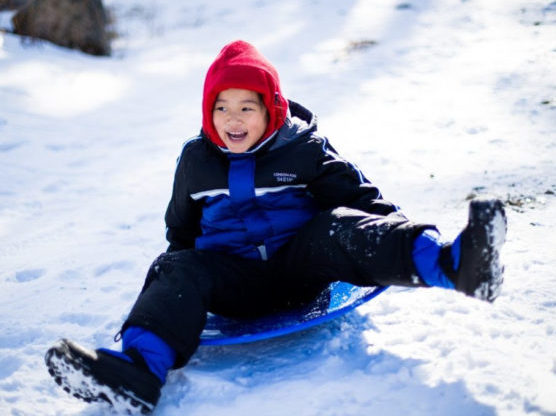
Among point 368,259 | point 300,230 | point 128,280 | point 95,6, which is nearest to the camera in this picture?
point 368,259

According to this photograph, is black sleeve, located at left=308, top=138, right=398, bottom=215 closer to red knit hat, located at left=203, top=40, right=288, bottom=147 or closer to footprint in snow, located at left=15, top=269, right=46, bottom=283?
red knit hat, located at left=203, top=40, right=288, bottom=147

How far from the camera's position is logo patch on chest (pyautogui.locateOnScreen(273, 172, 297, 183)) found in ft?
6.10

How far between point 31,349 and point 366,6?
5860mm

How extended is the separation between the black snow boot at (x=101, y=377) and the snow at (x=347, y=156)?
13cm

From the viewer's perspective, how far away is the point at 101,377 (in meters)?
1.40

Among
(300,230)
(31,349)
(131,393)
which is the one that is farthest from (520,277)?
(31,349)

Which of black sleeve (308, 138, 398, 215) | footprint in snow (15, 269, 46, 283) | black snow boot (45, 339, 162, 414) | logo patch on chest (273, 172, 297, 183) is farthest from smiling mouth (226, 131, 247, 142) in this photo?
footprint in snow (15, 269, 46, 283)

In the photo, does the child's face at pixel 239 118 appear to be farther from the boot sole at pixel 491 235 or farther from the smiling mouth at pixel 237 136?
the boot sole at pixel 491 235

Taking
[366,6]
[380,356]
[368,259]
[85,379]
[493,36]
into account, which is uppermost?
[366,6]

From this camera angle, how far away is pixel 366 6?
259 inches

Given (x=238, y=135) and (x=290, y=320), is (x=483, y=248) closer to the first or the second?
(x=290, y=320)

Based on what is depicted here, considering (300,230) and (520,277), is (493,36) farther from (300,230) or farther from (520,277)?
(300,230)

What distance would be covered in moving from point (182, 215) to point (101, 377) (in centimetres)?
72

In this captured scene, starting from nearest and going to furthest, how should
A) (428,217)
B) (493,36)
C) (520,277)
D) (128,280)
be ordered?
(520,277), (128,280), (428,217), (493,36)
